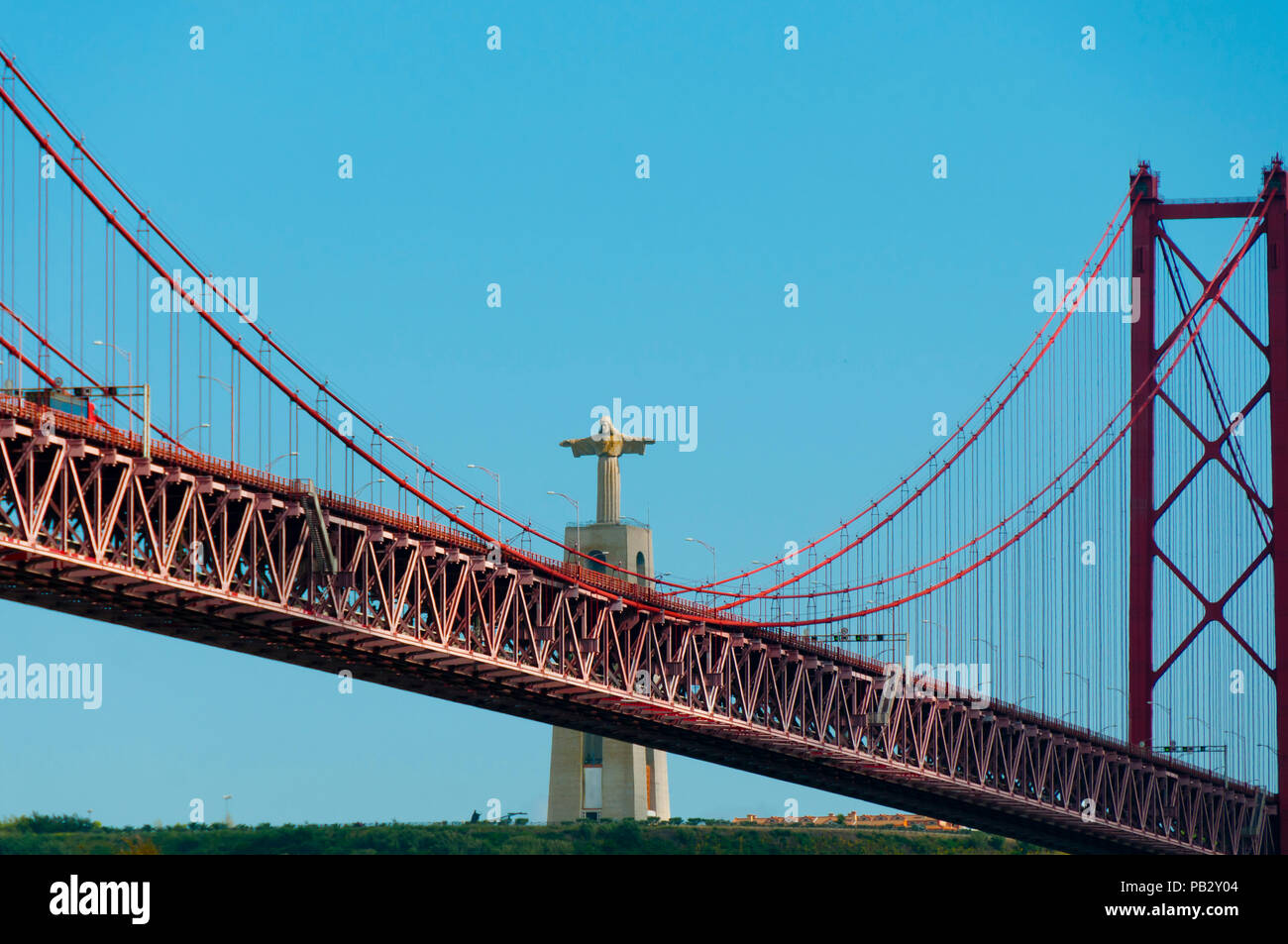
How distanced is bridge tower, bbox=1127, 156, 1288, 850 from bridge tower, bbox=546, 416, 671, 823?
3267 centimetres

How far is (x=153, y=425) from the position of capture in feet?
214

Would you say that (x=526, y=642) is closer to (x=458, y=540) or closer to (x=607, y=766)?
(x=458, y=540)

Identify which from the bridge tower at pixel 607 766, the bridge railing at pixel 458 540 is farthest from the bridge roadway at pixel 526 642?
the bridge tower at pixel 607 766

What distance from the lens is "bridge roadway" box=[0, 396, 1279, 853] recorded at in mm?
63344

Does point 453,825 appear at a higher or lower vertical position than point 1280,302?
lower

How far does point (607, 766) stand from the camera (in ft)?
445

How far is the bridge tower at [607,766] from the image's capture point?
135 metres

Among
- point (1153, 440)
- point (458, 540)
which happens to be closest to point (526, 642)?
point (458, 540)

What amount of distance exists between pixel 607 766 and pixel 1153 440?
128ft

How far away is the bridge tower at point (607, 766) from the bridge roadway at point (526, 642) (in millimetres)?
27620

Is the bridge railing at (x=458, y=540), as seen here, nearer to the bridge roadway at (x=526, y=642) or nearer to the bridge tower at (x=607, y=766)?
the bridge roadway at (x=526, y=642)
